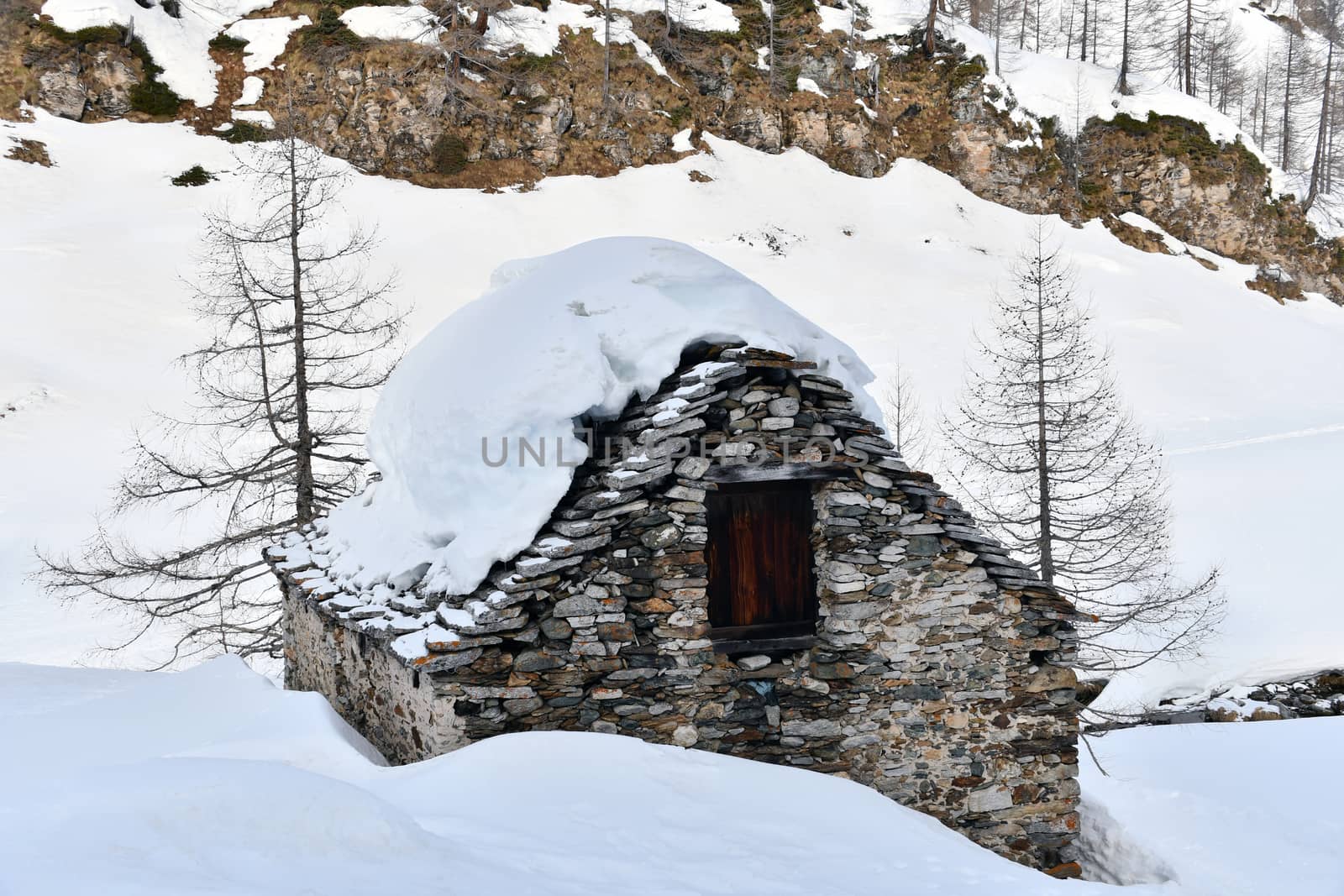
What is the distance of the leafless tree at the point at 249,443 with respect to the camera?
46.0ft

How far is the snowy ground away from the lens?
3.27 metres

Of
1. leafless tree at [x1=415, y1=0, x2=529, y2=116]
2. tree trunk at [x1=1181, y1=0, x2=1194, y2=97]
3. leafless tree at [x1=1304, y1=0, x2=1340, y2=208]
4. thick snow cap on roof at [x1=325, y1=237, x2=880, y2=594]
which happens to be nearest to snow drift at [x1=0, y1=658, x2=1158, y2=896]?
thick snow cap on roof at [x1=325, y1=237, x2=880, y2=594]

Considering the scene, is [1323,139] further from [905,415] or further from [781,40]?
[905,415]

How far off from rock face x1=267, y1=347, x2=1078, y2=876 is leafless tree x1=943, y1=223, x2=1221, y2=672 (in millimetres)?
1396

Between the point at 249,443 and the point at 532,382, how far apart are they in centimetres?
1793

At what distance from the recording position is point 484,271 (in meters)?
27.9

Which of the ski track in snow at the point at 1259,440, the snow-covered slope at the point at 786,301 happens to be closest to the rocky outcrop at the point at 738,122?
the snow-covered slope at the point at 786,301

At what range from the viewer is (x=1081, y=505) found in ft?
69.9

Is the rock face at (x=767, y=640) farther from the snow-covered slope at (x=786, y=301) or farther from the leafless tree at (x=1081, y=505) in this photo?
the snow-covered slope at (x=786, y=301)

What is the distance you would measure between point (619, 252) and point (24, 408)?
19.8 metres

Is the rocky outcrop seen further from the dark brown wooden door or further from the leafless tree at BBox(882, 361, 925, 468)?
the dark brown wooden door

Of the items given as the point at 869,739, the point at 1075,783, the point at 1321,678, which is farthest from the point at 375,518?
the point at 1321,678

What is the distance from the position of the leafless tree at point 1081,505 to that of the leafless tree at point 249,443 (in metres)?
11.0

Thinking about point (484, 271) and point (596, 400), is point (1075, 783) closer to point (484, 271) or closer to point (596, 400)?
point (596, 400)
